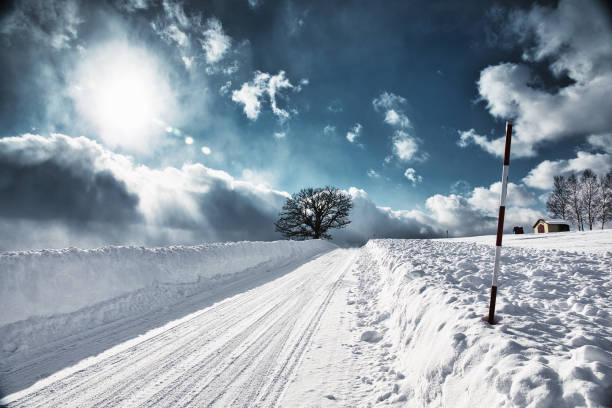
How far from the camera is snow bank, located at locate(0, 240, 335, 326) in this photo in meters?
5.00

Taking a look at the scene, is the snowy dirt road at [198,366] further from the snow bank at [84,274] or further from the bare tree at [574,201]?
the bare tree at [574,201]

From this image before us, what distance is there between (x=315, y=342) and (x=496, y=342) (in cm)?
271

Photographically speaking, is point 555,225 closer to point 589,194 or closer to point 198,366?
point 589,194

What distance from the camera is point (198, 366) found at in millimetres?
3627

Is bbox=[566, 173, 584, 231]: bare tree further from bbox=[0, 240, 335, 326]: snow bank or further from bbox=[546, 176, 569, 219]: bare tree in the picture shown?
bbox=[0, 240, 335, 326]: snow bank

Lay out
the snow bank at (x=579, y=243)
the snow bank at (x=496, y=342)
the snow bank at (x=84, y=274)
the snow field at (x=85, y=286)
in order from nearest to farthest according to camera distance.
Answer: the snow bank at (x=496, y=342)
the snow field at (x=85, y=286)
the snow bank at (x=84, y=274)
the snow bank at (x=579, y=243)

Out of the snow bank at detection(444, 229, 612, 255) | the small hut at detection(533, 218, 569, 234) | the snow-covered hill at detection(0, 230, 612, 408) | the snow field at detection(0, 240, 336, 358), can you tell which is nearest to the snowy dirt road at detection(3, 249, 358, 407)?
the snow-covered hill at detection(0, 230, 612, 408)

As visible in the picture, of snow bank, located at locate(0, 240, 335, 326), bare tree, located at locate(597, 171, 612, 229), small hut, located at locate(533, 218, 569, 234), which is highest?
bare tree, located at locate(597, 171, 612, 229)

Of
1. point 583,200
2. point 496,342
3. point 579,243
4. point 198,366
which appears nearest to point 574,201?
point 583,200

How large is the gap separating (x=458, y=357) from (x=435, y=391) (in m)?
0.42

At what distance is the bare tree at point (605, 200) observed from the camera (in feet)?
119

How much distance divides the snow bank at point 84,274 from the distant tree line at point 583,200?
54.6 m

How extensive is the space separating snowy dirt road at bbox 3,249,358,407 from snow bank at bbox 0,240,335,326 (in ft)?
7.68

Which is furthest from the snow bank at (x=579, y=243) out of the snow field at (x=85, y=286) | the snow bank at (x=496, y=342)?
the snow field at (x=85, y=286)
